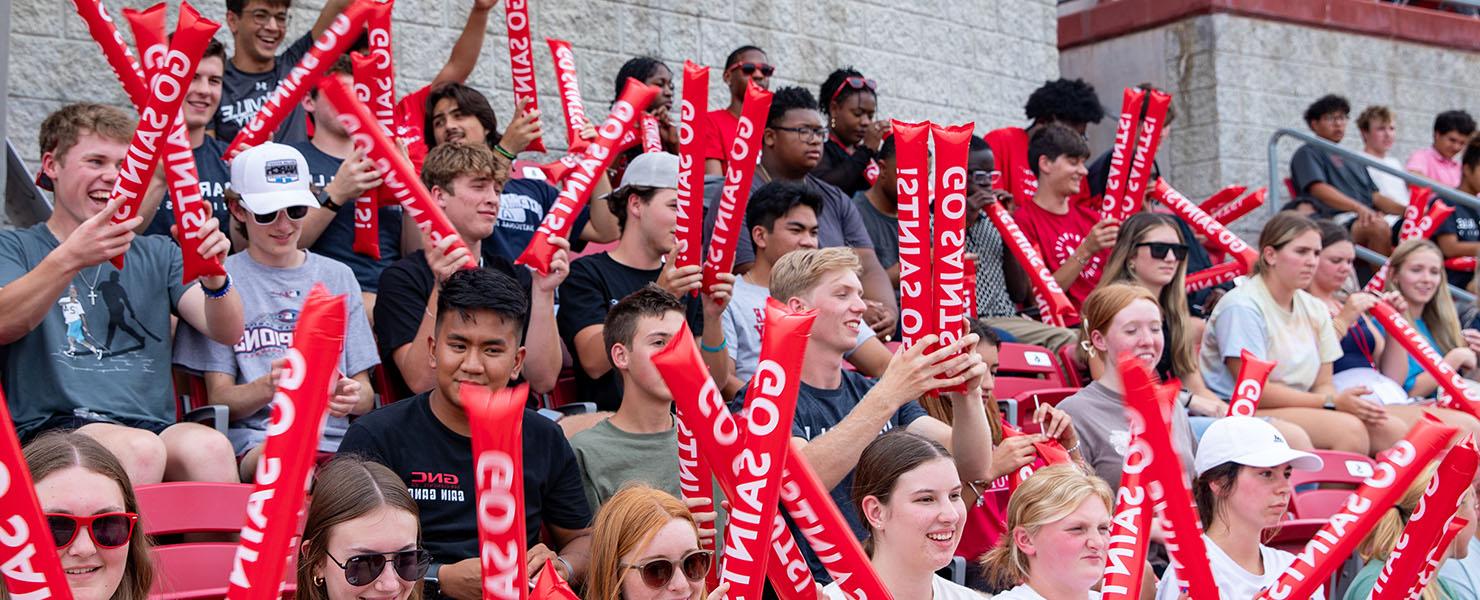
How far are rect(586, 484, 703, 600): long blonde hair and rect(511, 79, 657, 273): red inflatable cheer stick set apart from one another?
4.64 ft

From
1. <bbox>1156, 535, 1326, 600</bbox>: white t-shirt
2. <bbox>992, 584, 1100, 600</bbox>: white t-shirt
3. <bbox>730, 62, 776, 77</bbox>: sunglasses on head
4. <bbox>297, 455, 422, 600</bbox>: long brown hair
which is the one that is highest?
<bbox>730, 62, 776, 77</bbox>: sunglasses on head

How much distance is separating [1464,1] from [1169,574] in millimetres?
11482

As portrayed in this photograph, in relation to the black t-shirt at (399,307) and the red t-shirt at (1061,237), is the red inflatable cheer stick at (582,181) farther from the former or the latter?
the red t-shirt at (1061,237)

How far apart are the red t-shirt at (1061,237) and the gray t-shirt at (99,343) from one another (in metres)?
4.81

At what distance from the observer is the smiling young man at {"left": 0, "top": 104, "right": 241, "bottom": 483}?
4320 millimetres

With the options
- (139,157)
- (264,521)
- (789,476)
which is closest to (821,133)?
(139,157)

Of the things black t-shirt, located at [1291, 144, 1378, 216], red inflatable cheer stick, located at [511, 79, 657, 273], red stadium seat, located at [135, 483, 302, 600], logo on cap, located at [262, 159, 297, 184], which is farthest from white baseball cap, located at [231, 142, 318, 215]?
black t-shirt, located at [1291, 144, 1378, 216]

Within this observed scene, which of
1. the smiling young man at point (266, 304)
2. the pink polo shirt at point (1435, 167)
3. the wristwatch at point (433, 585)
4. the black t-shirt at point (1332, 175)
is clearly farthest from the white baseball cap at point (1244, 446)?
the pink polo shirt at point (1435, 167)

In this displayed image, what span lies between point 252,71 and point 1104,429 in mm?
3785

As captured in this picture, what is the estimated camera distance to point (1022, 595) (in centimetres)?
444

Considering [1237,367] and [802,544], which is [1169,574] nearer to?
[802,544]

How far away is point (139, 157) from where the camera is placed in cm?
405

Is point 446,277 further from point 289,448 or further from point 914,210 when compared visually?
point 289,448

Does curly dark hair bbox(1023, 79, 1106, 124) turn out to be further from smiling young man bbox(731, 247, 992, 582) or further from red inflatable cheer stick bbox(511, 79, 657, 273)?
smiling young man bbox(731, 247, 992, 582)
